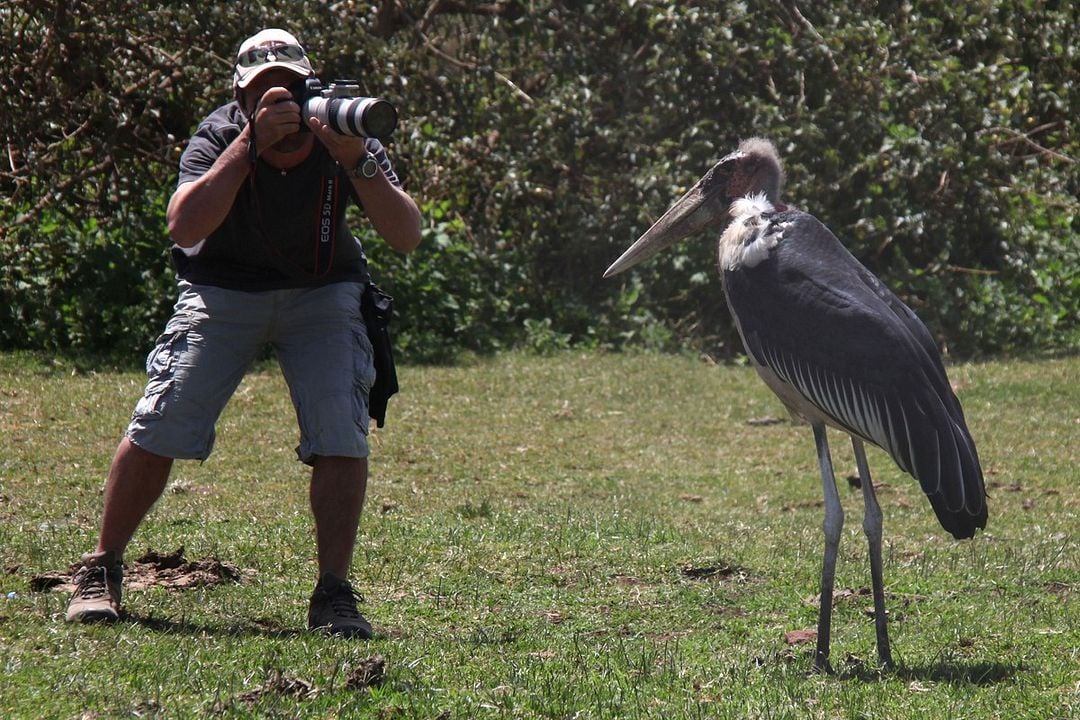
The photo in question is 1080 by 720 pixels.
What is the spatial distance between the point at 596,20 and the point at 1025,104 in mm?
3663

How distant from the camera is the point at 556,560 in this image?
19.5 ft

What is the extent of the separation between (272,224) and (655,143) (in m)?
7.83

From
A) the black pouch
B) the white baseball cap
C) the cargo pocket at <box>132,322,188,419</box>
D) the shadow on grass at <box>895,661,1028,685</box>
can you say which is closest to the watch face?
the white baseball cap

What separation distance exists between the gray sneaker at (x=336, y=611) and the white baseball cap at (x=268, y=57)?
1566 mm

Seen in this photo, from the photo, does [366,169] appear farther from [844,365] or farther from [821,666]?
[821,666]

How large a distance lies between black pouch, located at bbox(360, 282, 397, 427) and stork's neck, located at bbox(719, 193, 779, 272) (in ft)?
3.81

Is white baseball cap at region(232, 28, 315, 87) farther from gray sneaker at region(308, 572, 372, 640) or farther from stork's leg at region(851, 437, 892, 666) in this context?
stork's leg at region(851, 437, 892, 666)

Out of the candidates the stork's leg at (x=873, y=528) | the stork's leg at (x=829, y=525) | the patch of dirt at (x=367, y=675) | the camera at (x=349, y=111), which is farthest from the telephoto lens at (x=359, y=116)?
the stork's leg at (x=873, y=528)

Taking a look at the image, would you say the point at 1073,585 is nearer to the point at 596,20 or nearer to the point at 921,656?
the point at 921,656

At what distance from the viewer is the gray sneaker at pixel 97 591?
4.46 meters

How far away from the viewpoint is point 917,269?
39.2 ft

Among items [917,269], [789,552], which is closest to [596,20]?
[917,269]

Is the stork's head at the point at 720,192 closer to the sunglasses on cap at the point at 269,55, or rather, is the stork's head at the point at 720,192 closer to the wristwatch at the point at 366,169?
the wristwatch at the point at 366,169

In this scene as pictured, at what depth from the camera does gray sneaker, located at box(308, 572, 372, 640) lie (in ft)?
Answer: 15.0
